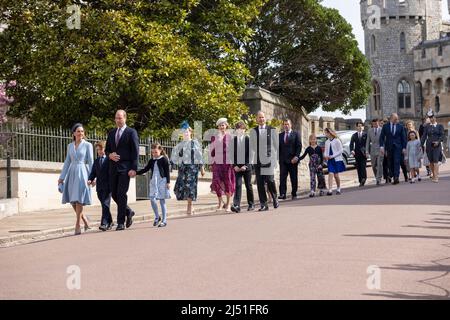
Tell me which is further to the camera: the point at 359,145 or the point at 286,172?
the point at 359,145

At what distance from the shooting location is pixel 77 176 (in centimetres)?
1534

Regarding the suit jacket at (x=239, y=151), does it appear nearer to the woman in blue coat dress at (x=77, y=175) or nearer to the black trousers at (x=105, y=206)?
the black trousers at (x=105, y=206)

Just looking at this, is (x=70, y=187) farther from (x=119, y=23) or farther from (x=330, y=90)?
(x=330, y=90)

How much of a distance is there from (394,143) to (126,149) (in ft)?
41.2

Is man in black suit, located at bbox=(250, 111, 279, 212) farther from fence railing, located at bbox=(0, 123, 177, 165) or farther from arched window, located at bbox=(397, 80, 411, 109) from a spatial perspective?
arched window, located at bbox=(397, 80, 411, 109)

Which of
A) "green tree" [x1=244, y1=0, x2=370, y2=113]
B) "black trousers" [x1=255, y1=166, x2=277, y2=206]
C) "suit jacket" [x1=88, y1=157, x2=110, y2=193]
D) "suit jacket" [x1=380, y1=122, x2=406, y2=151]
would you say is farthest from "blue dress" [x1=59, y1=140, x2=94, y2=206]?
"green tree" [x1=244, y1=0, x2=370, y2=113]

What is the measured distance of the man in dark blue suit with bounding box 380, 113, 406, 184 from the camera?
25.9m

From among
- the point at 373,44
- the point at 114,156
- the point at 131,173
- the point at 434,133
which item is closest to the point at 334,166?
the point at 434,133

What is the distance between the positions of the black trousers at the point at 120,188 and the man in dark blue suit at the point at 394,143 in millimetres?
11997

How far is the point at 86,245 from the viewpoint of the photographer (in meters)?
12.9

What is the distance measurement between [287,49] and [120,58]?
61.0ft

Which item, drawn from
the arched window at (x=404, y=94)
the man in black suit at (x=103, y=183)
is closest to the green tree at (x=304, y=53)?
the man in black suit at (x=103, y=183)

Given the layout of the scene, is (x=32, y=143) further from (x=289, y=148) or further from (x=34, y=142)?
(x=289, y=148)
